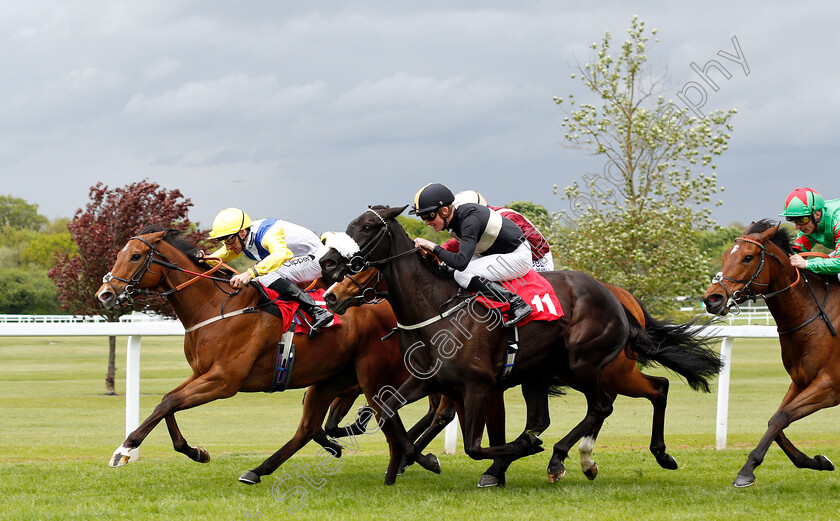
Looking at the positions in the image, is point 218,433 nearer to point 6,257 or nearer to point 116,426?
point 116,426

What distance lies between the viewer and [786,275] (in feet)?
19.6

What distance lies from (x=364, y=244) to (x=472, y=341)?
3.01ft

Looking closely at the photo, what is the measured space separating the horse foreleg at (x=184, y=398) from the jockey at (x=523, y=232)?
1.87m

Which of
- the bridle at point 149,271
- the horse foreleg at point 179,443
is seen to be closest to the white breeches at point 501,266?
the bridle at point 149,271

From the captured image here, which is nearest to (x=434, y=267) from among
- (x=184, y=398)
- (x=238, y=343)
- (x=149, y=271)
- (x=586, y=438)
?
(x=238, y=343)

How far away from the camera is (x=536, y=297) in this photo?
235 inches

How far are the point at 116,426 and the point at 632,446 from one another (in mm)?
7135

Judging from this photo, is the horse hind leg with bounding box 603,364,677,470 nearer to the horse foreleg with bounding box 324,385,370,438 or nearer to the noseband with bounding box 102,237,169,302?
the horse foreleg with bounding box 324,385,370,438

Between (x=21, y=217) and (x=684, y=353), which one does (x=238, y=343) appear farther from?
(x=21, y=217)

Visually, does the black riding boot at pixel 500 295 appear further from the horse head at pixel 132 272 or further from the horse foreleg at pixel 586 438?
the horse head at pixel 132 272

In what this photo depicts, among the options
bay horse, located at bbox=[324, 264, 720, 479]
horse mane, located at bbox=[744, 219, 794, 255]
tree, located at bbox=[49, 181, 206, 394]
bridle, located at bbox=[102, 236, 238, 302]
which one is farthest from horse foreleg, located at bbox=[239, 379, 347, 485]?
tree, located at bbox=[49, 181, 206, 394]

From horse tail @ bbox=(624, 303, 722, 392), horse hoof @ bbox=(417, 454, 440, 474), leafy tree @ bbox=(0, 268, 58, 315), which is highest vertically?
horse tail @ bbox=(624, 303, 722, 392)

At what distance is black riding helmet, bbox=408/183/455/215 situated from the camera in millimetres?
5723

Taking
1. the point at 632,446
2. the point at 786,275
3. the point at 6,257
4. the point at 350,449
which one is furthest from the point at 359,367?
the point at 6,257
